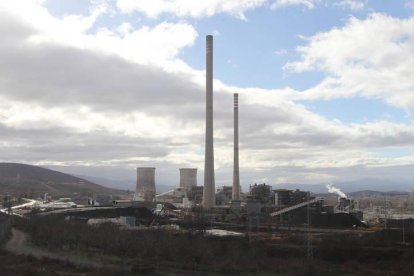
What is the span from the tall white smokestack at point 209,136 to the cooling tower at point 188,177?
121 ft

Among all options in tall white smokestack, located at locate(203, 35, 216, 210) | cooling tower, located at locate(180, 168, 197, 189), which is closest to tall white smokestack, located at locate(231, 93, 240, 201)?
tall white smokestack, located at locate(203, 35, 216, 210)

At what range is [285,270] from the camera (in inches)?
1223

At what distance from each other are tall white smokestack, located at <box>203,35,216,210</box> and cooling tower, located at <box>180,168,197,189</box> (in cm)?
3697

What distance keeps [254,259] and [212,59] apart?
208 feet

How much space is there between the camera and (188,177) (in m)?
141

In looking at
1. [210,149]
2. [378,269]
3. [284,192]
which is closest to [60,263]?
[378,269]

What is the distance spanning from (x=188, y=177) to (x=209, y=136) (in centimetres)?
4444

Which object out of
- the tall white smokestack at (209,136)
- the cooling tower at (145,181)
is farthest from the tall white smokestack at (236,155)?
the cooling tower at (145,181)

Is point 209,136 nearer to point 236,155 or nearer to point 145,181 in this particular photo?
point 236,155

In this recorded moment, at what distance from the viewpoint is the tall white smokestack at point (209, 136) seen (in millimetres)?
96438

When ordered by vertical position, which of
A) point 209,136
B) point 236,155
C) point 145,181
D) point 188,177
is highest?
point 209,136

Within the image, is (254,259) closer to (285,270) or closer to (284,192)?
(285,270)

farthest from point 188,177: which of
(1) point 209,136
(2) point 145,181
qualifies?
(1) point 209,136

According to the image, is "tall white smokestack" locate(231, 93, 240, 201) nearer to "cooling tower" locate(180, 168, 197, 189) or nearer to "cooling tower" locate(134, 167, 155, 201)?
"cooling tower" locate(180, 168, 197, 189)
